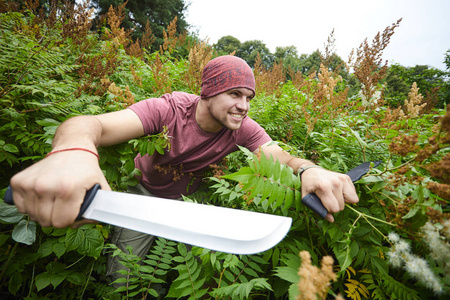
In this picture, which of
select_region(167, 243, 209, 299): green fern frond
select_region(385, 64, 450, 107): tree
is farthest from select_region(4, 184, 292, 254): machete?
select_region(385, 64, 450, 107): tree

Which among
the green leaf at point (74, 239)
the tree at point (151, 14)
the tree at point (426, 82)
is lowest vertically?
the green leaf at point (74, 239)

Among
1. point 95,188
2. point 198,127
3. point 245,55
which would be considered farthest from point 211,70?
point 245,55

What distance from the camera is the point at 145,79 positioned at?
389 cm

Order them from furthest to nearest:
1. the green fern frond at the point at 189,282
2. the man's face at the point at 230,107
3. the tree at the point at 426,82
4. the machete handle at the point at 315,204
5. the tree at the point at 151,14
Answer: the tree at the point at 151,14
the tree at the point at 426,82
the man's face at the point at 230,107
the green fern frond at the point at 189,282
the machete handle at the point at 315,204

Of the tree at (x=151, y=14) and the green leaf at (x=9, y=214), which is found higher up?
the tree at (x=151, y=14)

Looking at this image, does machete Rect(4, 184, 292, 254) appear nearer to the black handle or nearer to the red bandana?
the black handle

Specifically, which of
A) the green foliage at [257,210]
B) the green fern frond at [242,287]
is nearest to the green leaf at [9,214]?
the green foliage at [257,210]

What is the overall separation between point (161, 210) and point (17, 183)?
627 millimetres

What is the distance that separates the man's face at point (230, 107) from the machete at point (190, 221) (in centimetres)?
149

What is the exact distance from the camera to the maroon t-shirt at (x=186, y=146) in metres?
2.34

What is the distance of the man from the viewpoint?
846 mm

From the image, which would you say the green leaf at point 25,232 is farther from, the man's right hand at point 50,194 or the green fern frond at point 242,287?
the green fern frond at point 242,287

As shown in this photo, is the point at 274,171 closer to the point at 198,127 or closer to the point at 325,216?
the point at 325,216

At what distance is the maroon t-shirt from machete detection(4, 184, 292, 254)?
1.41 m
